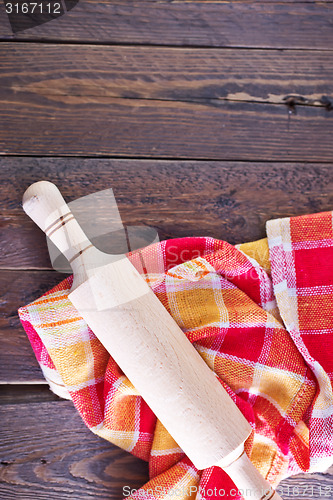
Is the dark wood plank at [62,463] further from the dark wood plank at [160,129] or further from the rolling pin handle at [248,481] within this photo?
the dark wood plank at [160,129]

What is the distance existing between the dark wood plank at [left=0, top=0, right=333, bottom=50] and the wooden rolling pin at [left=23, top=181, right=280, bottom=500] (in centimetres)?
33

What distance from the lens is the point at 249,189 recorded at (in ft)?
2.20

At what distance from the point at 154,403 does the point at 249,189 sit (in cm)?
34

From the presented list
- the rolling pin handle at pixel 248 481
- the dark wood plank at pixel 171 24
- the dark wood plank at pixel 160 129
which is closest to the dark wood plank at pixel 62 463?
the rolling pin handle at pixel 248 481

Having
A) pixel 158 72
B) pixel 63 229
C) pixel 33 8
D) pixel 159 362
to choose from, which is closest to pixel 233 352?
pixel 159 362

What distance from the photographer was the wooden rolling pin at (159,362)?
49 centimetres

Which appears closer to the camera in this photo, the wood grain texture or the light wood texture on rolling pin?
the light wood texture on rolling pin

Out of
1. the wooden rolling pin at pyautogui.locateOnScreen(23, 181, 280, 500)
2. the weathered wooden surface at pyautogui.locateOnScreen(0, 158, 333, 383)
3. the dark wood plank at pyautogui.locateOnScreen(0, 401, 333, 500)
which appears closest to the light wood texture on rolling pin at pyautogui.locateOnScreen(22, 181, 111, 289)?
the wooden rolling pin at pyautogui.locateOnScreen(23, 181, 280, 500)

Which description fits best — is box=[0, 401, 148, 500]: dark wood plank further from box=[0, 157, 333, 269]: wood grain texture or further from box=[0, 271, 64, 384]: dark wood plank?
box=[0, 157, 333, 269]: wood grain texture

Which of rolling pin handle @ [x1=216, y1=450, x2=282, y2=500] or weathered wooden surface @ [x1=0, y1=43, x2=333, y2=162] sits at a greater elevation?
weathered wooden surface @ [x1=0, y1=43, x2=333, y2=162]

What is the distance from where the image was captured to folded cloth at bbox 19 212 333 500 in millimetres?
594

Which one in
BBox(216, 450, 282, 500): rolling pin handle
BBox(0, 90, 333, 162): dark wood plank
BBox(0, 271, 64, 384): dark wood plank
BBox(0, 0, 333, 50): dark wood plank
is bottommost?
BBox(216, 450, 282, 500): rolling pin handle

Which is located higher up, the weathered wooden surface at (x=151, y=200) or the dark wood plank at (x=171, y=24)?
the dark wood plank at (x=171, y=24)

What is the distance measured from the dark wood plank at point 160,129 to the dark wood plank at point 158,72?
12mm
